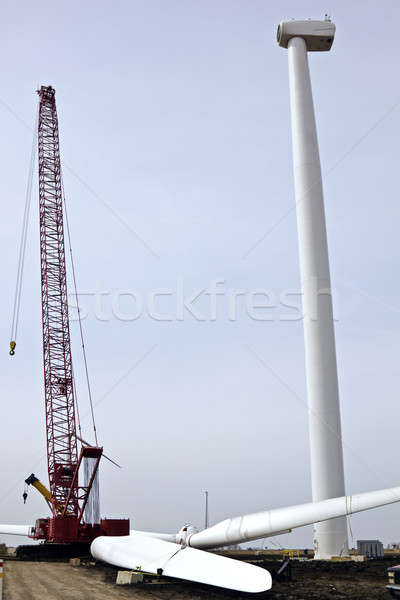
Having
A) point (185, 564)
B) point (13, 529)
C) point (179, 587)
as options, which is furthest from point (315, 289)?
point (13, 529)

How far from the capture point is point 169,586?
1356 inches

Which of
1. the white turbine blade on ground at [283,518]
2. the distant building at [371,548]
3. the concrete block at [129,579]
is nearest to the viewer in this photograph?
the concrete block at [129,579]

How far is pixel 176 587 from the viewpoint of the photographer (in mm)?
34031

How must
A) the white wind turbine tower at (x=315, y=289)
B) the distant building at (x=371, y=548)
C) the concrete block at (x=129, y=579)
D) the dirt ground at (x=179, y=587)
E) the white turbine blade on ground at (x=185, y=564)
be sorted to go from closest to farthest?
the dirt ground at (x=179, y=587) → the white turbine blade on ground at (x=185, y=564) → the concrete block at (x=129, y=579) → the white wind turbine tower at (x=315, y=289) → the distant building at (x=371, y=548)

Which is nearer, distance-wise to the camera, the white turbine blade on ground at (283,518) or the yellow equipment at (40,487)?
the white turbine blade on ground at (283,518)

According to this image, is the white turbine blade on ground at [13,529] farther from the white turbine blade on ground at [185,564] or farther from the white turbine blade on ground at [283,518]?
the white turbine blade on ground at [283,518]

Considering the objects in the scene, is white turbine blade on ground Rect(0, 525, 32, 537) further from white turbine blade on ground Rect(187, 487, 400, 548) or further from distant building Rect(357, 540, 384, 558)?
white turbine blade on ground Rect(187, 487, 400, 548)

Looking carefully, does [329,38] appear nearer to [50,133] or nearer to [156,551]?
[50,133]

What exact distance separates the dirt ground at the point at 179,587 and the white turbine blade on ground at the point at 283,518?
132 inches

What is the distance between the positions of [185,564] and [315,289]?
28.3 m

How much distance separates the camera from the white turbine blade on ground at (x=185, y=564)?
1220 inches

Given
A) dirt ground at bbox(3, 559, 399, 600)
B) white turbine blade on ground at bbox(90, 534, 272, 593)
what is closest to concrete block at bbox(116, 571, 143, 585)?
dirt ground at bbox(3, 559, 399, 600)

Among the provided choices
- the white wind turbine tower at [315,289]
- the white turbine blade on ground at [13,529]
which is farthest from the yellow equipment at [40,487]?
the white wind turbine tower at [315,289]

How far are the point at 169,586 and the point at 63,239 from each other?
188 feet
